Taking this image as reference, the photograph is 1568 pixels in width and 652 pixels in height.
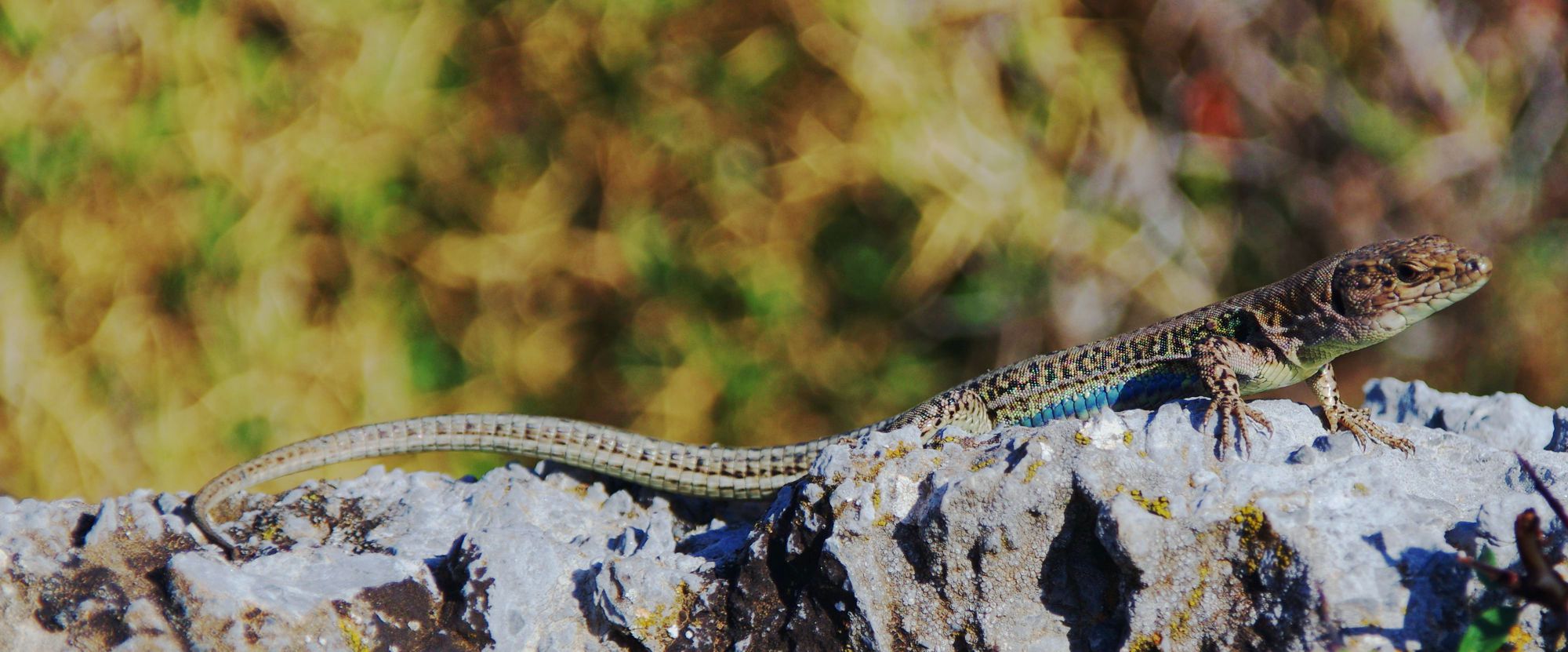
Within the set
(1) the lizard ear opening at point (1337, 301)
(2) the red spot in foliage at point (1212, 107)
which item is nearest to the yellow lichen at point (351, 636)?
(1) the lizard ear opening at point (1337, 301)

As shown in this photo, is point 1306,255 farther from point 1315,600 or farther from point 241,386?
point 241,386

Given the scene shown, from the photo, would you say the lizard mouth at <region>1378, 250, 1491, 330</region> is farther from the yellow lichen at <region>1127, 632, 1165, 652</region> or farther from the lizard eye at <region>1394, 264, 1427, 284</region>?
the yellow lichen at <region>1127, 632, 1165, 652</region>

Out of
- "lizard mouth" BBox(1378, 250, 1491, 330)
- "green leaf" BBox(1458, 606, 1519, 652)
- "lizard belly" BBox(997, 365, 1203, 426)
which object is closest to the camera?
"green leaf" BBox(1458, 606, 1519, 652)

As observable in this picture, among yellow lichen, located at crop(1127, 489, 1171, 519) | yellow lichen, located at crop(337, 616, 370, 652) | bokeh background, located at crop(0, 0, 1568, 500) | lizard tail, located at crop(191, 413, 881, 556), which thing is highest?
bokeh background, located at crop(0, 0, 1568, 500)

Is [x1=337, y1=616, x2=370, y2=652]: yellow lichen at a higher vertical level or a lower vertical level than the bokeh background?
lower

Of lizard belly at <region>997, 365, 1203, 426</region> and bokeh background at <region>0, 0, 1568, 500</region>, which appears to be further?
bokeh background at <region>0, 0, 1568, 500</region>

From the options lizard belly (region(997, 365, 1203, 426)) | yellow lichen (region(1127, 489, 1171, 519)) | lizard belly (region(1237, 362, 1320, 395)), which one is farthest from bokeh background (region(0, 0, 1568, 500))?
yellow lichen (region(1127, 489, 1171, 519))

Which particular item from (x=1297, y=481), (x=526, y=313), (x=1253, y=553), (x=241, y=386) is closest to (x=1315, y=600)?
(x=1253, y=553)

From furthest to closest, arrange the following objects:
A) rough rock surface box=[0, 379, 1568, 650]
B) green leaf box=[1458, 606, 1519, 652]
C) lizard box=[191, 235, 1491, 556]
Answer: lizard box=[191, 235, 1491, 556], rough rock surface box=[0, 379, 1568, 650], green leaf box=[1458, 606, 1519, 652]
